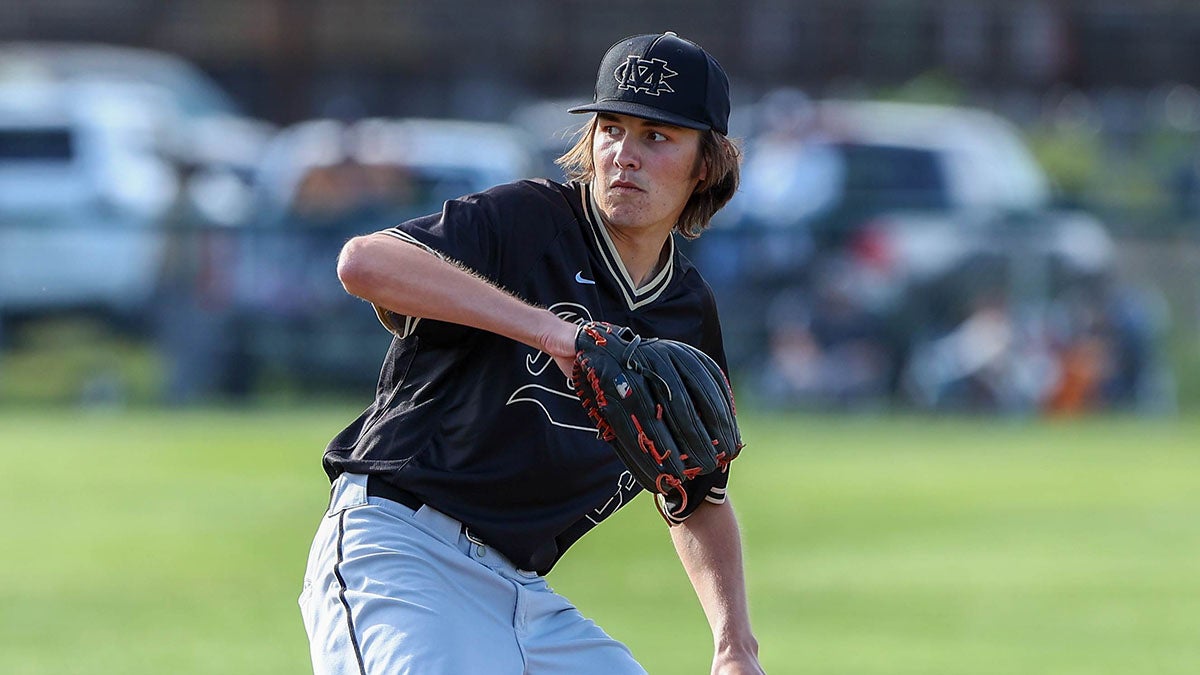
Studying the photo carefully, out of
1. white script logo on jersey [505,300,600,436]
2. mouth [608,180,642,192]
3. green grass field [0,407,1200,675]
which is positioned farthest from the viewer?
green grass field [0,407,1200,675]

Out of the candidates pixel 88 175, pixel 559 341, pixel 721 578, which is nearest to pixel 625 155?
pixel 559 341

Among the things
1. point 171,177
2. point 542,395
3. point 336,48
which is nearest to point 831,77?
point 336,48

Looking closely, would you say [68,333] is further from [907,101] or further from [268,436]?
[907,101]

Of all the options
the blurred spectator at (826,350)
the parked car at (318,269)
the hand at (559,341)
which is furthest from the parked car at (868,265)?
the hand at (559,341)

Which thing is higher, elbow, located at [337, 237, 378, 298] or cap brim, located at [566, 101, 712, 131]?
cap brim, located at [566, 101, 712, 131]

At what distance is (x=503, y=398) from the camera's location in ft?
13.6

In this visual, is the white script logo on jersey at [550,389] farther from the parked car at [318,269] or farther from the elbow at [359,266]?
the parked car at [318,269]

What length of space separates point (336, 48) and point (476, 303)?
28.4 metres

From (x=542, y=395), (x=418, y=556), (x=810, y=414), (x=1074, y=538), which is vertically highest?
(x=542, y=395)

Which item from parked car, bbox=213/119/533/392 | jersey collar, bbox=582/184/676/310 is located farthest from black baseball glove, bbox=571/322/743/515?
parked car, bbox=213/119/533/392

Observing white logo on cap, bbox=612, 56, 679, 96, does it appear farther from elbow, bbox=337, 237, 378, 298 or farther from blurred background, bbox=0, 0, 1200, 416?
blurred background, bbox=0, 0, 1200, 416

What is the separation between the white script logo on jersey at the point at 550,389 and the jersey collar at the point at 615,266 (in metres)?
0.14

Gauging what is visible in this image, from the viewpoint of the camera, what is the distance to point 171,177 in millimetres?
20172

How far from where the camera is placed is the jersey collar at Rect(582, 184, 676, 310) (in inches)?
171
